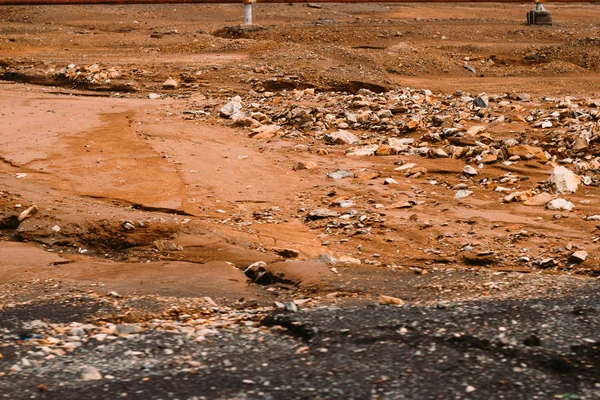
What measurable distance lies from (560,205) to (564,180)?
427 mm

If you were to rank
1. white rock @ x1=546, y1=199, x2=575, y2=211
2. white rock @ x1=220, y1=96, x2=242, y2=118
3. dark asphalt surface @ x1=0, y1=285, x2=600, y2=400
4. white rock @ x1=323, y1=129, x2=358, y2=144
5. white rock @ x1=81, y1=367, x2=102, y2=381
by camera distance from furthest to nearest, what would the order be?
white rock @ x1=220, y1=96, x2=242, y2=118
white rock @ x1=323, y1=129, x2=358, y2=144
white rock @ x1=546, y1=199, x2=575, y2=211
white rock @ x1=81, y1=367, x2=102, y2=381
dark asphalt surface @ x1=0, y1=285, x2=600, y2=400

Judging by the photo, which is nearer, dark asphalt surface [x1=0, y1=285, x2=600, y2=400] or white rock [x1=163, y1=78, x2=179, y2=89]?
dark asphalt surface [x1=0, y1=285, x2=600, y2=400]

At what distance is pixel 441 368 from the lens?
12.8 ft

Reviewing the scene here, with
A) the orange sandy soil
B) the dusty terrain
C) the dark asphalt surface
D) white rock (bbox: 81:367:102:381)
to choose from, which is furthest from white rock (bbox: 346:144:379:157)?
white rock (bbox: 81:367:102:381)

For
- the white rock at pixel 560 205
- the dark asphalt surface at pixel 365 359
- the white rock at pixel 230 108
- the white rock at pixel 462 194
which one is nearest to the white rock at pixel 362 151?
the white rock at pixel 462 194

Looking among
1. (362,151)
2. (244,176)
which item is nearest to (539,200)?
(362,151)

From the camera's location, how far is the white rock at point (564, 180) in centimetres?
679

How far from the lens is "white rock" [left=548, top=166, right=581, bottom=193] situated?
6.79m

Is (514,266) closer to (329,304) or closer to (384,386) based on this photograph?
(329,304)

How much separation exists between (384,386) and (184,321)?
4.04 ft

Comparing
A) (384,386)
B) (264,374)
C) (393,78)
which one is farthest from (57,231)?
(393,78)

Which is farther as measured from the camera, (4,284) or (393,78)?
(393,78)

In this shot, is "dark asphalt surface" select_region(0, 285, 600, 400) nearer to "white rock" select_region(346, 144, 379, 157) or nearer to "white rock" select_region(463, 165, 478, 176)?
"white rock" select_region(463, 165, 478, 176)

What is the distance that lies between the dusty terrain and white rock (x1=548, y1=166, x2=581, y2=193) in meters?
0.03
